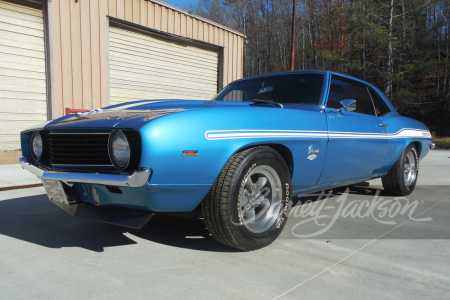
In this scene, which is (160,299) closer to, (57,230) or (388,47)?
(57,230)

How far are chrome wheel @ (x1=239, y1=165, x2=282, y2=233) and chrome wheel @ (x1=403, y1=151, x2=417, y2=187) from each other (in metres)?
2.71

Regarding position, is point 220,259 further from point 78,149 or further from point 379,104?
point 379,104

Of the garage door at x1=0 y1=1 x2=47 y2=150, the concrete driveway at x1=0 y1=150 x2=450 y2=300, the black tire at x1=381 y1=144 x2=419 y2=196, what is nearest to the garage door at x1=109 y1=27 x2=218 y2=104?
the garage door at x1=0 y1=1 x2=47 y2=150

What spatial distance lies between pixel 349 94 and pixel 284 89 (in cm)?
80

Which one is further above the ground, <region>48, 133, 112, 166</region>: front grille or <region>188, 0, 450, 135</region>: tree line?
<region>188, 0, 450, 135</region>: tree line

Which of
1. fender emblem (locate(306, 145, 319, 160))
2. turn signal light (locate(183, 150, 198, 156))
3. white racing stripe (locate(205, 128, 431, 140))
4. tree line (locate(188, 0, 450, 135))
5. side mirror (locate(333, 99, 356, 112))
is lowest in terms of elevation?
fender emblem (locate(306, 145, 319, 160))

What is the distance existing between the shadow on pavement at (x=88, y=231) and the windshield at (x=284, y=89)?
133cm

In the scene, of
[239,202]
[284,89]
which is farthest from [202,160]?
[284,89]

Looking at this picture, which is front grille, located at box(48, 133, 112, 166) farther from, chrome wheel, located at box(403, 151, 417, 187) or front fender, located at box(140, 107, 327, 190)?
chrome wheel, located at box(403, 151, 417, 187)

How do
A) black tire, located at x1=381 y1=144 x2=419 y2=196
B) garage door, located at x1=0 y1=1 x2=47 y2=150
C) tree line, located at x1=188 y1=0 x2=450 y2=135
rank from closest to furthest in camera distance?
1. black tire, located at x1=381 y1=144 x2=419 y2=196
2. garage door, located at x1=0 y1=1 x2=47 y2=150
3. tree line, located at x1=188 y1=0 x2=450 y2=135

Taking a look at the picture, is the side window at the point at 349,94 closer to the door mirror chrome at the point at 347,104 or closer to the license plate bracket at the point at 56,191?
the door mirror chrome at the point at 347,104

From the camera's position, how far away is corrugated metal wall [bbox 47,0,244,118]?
778 cm

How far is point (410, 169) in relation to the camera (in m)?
4.71

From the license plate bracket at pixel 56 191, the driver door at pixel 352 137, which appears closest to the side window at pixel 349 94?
the driver door at pixel 352 137
